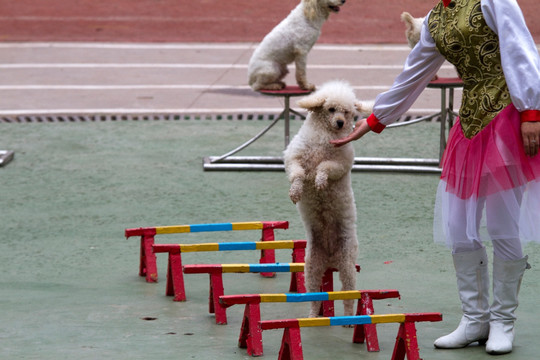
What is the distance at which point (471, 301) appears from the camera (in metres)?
5.27

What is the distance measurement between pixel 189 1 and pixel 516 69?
55.5 feet

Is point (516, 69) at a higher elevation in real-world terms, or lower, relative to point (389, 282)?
higher

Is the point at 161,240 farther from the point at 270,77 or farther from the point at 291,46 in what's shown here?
the point at 291,46

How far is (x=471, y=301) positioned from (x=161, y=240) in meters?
2.80

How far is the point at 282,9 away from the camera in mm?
20344

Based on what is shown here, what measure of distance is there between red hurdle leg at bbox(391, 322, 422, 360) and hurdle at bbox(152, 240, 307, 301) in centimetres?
131

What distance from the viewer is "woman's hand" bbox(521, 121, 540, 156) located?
4.81 meters

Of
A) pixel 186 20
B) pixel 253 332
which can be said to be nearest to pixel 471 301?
pixel 253 332

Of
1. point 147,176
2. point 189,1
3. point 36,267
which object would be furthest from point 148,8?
point 36,267

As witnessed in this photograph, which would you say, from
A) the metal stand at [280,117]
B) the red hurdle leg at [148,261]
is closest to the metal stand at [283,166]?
the metal stand at [280,117]

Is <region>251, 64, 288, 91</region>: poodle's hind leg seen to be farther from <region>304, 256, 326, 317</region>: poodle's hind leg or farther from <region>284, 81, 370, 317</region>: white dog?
<region>304, 256, 326, 317</region>: poodle's hind leg

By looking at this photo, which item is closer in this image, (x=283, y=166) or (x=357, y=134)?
(x=357, y=134)

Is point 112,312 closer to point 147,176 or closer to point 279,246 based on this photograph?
point 279,246

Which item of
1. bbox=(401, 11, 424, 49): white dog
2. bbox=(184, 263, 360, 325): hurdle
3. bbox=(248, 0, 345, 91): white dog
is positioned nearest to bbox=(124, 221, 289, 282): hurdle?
bbox=(184, 263, 360, 325): hurdle
